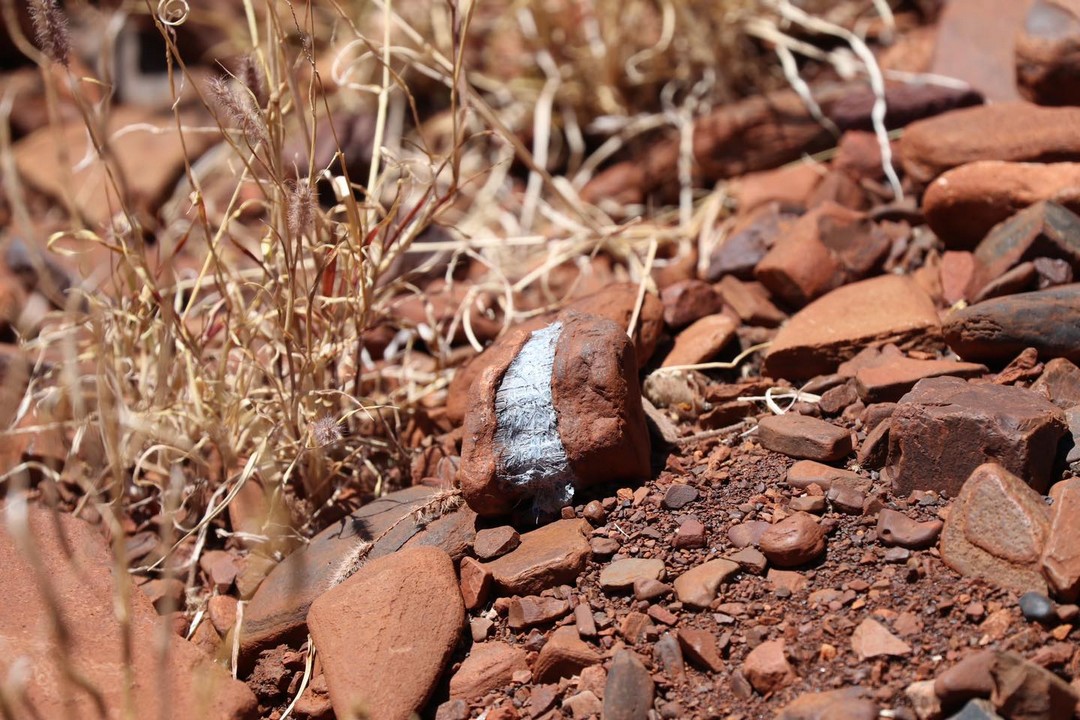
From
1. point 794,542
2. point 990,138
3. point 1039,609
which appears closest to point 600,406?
point 794,542

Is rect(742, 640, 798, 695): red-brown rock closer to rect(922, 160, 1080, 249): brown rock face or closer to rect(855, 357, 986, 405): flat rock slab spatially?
rect(855, 357, 986, 405): flat rock slab

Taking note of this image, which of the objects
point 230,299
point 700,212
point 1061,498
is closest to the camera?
point 1061,498

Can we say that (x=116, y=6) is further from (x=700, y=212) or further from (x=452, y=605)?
(x=452, y=605)

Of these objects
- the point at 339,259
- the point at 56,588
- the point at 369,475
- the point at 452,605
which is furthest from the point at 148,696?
the point at 339,259

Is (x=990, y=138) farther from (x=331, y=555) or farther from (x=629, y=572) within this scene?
(x=331, y=555)

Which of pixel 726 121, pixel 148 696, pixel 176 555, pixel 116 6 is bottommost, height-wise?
pixel 176 555

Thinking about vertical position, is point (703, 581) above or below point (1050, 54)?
below

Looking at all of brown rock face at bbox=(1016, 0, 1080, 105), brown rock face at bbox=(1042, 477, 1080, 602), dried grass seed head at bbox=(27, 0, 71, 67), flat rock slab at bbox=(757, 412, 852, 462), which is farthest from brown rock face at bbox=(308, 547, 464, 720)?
brown rock face at bbox=(1016, 0, 1080, 105)
